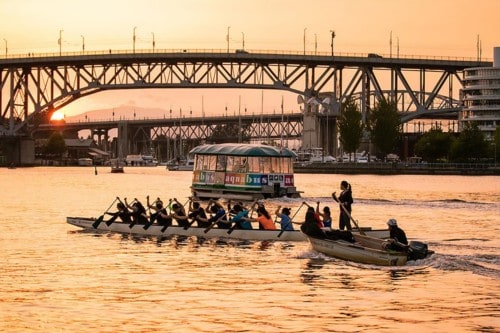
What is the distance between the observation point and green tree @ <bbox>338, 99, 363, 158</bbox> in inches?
6949

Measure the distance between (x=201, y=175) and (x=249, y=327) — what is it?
53.3 m

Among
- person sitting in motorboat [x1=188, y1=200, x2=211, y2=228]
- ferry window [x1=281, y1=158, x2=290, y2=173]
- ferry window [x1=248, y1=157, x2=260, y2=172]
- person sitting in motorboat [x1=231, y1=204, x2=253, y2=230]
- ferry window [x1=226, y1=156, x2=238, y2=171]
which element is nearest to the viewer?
person sitting in motorboat [x1=231, y1=204, x2=253, y2=230]

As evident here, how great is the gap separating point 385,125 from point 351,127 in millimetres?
5484

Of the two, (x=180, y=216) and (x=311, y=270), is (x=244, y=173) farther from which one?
(x=311, y=270)

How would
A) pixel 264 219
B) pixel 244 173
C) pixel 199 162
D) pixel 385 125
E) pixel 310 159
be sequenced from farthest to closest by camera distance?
pixel 310 159 < pixel 385 125 < pixel 199 162 < pixel 244 173 < pixel 264 219

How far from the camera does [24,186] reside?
119 m

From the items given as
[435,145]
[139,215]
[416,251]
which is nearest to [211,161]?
[139,215]

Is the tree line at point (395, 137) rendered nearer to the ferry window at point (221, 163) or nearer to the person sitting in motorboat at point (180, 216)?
the ferry window at point (221, 163)

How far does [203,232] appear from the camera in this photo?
46.4 metres

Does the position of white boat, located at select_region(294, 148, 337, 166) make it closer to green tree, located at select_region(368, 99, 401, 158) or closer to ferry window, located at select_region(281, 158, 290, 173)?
green tree, located at select_region(368, 99, 401, 158)

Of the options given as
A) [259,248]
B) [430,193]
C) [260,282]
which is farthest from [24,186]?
[260,282]

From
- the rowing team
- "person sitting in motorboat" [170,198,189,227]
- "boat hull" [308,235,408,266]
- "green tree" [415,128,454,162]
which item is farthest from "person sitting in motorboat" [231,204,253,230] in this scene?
"green tree" [415,128,454,162]

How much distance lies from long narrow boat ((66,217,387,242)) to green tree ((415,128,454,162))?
13414 cm

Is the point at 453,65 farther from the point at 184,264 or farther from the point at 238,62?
the point at 184,264
